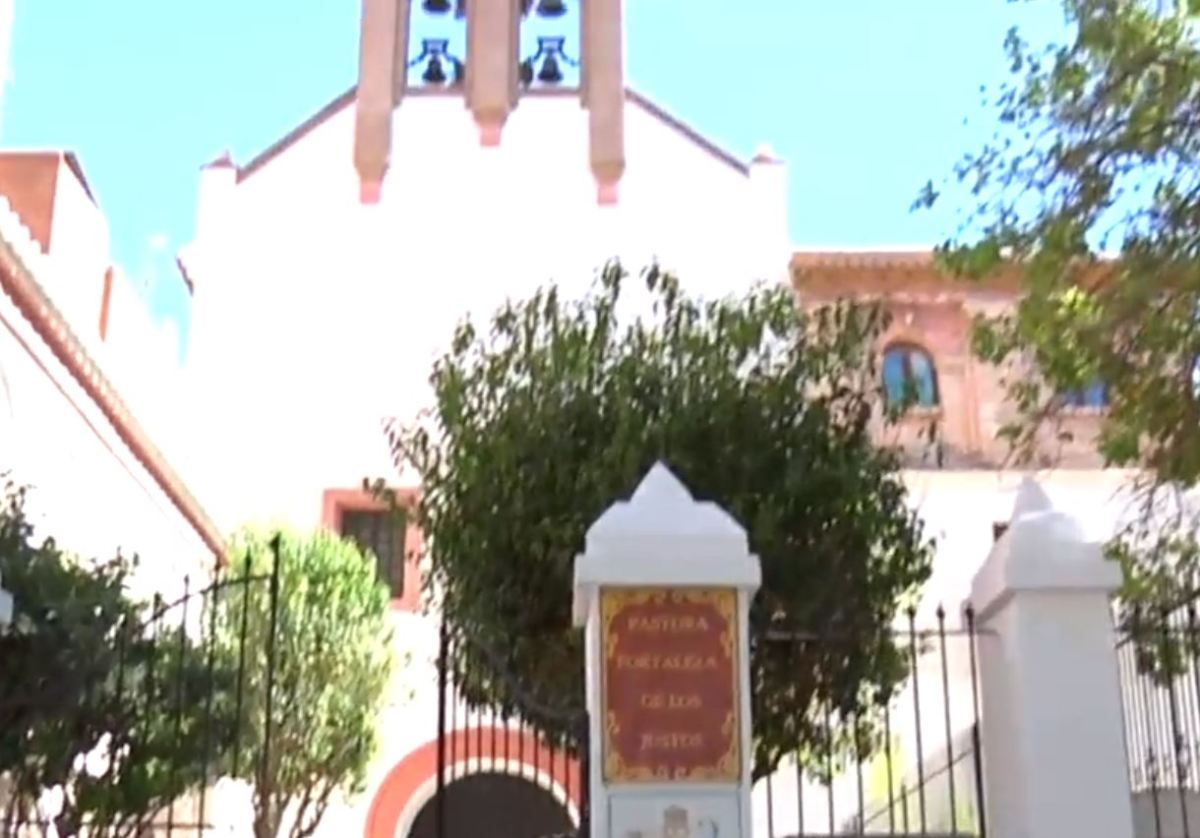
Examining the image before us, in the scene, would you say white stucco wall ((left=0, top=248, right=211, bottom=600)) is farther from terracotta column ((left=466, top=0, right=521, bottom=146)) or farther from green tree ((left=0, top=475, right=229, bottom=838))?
terracotta column ((left=466, top=0, right=521, bottom=146))

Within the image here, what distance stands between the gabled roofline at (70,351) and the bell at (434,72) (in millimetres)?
3336

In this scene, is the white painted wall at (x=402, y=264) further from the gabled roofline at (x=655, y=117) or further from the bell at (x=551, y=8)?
the bell at (x=551, y=8)

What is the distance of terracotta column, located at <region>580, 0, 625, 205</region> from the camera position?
12148 millimetres

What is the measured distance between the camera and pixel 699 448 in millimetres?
9531

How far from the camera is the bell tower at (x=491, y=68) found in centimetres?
1148

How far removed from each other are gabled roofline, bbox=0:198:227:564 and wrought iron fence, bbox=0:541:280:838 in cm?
219

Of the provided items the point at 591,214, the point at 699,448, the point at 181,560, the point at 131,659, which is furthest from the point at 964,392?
the point at 131,659

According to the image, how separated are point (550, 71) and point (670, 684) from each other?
757 centimetres

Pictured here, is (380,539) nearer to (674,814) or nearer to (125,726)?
(125,726)

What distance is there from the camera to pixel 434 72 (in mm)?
13125

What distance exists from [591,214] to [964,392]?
5.04 meters

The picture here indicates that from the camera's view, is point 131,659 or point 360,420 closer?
point 131,659

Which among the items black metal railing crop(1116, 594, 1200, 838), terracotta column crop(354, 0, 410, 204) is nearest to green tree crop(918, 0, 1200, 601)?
black metal railing crop(1116, 594, 1200, 838)

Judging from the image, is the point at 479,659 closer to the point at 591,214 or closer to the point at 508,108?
the point at 508,108
